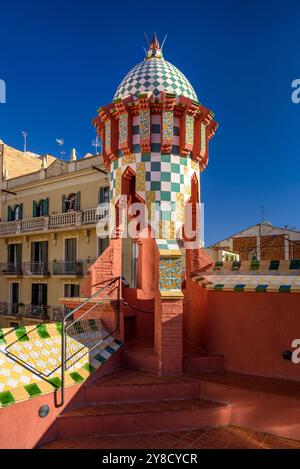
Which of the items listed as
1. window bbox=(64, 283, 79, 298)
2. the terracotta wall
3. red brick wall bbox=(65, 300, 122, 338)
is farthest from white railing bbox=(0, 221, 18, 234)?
the terracotta wall

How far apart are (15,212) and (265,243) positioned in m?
17.2

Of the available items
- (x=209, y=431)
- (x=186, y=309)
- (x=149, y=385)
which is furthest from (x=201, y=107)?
(x=209, y=431)

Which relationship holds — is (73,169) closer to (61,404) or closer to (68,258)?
(68,258)

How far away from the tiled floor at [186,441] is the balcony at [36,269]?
17.9 meters

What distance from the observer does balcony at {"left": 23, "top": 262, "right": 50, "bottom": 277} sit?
21.8 m

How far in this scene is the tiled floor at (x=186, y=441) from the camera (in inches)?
172

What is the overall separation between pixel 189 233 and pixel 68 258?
14821 millimetres

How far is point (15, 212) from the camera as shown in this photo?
81.6ft

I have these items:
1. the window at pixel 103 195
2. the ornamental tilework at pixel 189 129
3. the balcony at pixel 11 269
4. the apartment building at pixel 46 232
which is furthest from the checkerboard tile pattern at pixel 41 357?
the balcony at pixel 11 269

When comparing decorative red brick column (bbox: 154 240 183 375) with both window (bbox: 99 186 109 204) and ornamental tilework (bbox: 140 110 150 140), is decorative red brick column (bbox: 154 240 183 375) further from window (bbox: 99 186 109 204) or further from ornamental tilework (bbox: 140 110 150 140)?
window (bbox: 99 186 109 204)

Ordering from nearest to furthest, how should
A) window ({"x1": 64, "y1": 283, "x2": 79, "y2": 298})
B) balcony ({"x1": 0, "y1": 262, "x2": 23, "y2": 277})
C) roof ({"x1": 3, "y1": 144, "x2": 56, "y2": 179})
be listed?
window ({"x1": 64, "y1": 283, "x2": 79, "y2": 298})
balcony ({"x1": 0, "y1": 262, "x2": 23, "y2": 277})
roof ({"x1": 3, "y1": 144, "x2": 56, "y2": 179})

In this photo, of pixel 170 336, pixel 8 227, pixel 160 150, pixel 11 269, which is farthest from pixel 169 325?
pixel 8 227

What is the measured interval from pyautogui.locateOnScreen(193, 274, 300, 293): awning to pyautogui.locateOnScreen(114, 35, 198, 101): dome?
12.2 feet

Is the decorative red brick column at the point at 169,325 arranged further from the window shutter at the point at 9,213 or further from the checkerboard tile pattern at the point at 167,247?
the window shutter at the point at 9,213
